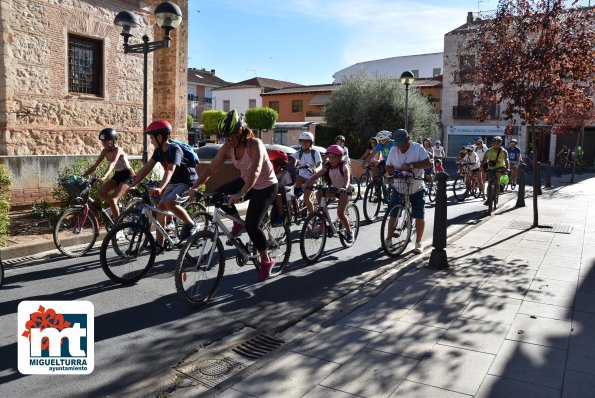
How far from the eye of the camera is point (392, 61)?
58062 millimetres

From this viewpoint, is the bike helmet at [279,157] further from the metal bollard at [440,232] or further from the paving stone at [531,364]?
the paving stone at [531,364]

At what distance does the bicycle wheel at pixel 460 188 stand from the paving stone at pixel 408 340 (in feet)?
35.2

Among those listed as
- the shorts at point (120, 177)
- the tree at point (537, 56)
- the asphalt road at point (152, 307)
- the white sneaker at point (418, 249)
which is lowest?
the asphalt road at point (152, 307)

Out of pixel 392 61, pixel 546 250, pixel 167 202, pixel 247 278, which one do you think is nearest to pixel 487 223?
pixel 546 250

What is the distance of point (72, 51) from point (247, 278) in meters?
9.58

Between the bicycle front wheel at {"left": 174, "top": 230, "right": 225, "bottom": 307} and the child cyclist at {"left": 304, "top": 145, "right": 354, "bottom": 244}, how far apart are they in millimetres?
2427

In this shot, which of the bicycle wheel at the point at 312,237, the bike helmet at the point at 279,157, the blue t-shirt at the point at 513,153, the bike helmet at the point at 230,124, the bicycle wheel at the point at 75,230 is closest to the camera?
the bike helmet at the point at 230,124

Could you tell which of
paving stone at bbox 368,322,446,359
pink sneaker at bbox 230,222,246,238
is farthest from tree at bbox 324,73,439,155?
paving stone at bbox 368,322,446,359

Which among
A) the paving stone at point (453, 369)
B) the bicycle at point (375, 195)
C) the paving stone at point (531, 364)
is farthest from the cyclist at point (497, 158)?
the paving stone at point (453, 369)

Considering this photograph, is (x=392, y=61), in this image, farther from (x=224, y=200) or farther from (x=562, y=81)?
(x=224, y=200)

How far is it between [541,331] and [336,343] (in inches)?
69.9

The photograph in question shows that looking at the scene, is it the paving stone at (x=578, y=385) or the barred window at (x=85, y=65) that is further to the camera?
the barred window at (x=85, y=65)

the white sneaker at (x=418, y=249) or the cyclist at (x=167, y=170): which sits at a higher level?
the cyclist at (x=167, y=170)

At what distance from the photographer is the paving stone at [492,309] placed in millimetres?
4703
